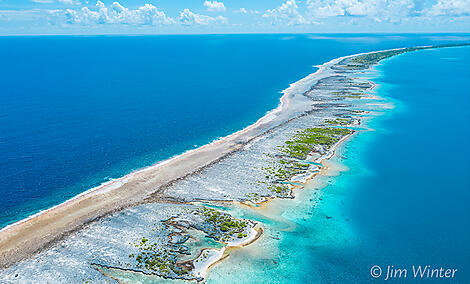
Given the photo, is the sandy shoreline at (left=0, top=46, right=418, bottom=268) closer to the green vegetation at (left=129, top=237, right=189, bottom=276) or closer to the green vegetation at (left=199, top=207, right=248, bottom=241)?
the green vegetation at (left=129, top=237, right=189, bottom=276)

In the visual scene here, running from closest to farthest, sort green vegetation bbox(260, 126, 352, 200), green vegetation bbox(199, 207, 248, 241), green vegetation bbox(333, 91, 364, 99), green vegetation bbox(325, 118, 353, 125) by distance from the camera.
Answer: green vegetation bbox(199, 207, 248, 241) → green vegetation bbox(260, 126, 352, 200) → green vegetation bbox(325, 118, 353, 125) → green vegetation bbox(333, 91, 364, 99)

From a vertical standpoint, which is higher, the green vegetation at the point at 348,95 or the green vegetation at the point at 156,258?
the green vegetation at the point at 348,95

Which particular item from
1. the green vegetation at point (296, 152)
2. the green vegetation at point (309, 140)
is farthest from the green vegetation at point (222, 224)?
the green vegetation at point (309, 140)

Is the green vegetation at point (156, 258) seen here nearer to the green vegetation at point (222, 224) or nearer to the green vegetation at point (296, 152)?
the green vegetation at point (222, 224)

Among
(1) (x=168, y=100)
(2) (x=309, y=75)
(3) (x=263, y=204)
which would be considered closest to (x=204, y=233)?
(3) (x=263, y=204)

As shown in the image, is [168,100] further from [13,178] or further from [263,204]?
[263,204]

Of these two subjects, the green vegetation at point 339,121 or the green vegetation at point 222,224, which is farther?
the green vegetation at point 339,121

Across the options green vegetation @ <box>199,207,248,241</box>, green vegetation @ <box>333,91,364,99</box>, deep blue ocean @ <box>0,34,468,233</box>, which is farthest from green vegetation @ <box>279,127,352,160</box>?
green vegetation @ <box>333,91,364,99</box>
